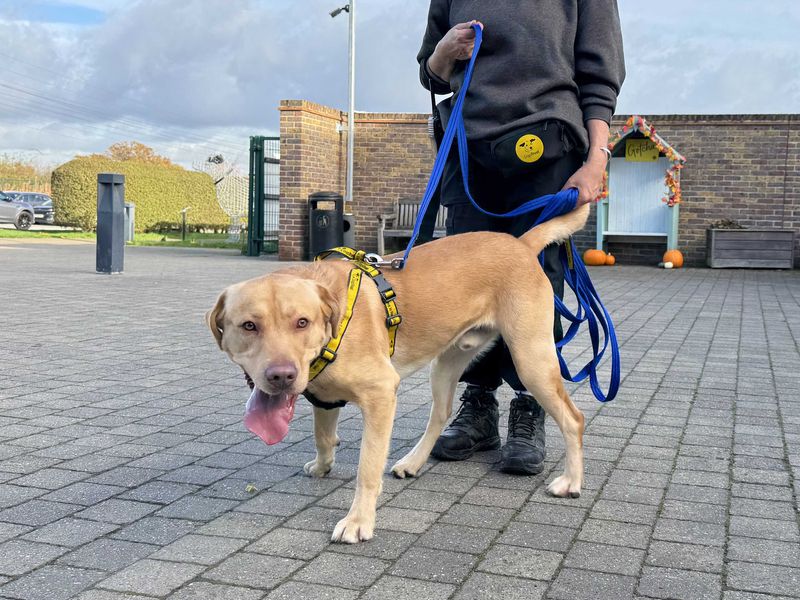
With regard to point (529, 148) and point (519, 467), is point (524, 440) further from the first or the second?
point (529, 148)

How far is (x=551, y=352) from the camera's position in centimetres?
369

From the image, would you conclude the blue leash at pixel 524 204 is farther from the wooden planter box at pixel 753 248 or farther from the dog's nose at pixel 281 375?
the wooden planter box at pixel 753 248

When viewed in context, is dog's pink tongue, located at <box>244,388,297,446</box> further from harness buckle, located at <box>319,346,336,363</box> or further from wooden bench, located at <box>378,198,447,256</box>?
wooden bench, located at <box>378,198,447,256</box>

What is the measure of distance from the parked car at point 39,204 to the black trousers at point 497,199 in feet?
114

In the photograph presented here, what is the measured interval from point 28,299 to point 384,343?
8.25 metres

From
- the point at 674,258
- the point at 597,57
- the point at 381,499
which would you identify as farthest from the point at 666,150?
the point at 381,499

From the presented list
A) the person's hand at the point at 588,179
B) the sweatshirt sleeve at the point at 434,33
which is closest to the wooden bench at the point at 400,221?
the sweatshirt sleeve at the point at 434,33

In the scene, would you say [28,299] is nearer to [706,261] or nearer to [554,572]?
[554,572]

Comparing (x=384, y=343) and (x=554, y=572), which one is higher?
(x=384, y=343)

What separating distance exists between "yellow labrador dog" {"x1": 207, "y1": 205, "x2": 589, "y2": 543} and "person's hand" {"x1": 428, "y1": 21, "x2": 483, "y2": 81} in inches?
35.7

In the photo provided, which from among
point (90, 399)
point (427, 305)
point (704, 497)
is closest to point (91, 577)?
point (427, 305)

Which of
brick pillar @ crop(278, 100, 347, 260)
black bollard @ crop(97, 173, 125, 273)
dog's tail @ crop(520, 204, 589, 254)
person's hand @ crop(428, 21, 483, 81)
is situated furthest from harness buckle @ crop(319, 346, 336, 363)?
brick pillar @ crop(278, 100, 347, 260)

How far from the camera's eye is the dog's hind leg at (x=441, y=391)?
4016 mm

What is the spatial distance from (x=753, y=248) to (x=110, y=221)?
39.8 ft
